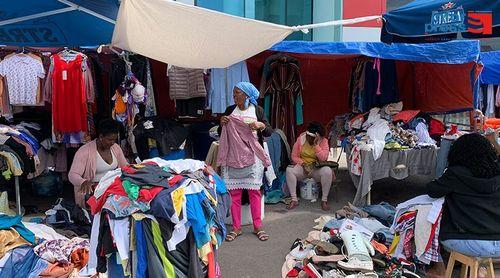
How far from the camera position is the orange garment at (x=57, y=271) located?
359 centimetres

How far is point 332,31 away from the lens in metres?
13.5

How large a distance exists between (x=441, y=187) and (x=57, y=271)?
3.15 meters

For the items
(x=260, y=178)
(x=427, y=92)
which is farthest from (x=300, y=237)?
(x=427, y=92)

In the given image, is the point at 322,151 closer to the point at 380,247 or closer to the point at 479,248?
the point at 380,247

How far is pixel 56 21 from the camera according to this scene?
4965mm

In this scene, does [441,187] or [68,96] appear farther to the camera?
[68,96]

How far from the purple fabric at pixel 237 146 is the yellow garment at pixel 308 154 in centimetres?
155

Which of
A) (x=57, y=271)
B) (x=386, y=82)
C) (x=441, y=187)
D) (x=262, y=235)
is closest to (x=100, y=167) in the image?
(x=57, y=271)

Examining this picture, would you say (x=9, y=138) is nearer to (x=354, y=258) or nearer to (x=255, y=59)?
(x=255, y=59)

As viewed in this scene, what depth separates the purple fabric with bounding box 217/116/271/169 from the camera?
187 inches

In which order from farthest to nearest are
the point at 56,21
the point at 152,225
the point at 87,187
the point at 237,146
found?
the point at 56,21 < the point at 237,146 < the point at 87,187 < the point at 152,225

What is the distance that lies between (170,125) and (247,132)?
1.76 metres

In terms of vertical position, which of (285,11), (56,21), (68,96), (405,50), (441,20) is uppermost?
(285,11)

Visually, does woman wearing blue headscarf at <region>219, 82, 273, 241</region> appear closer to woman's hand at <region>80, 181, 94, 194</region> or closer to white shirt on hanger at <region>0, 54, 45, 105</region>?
woman's hand at <region>80, 181, 94, 194</region>
